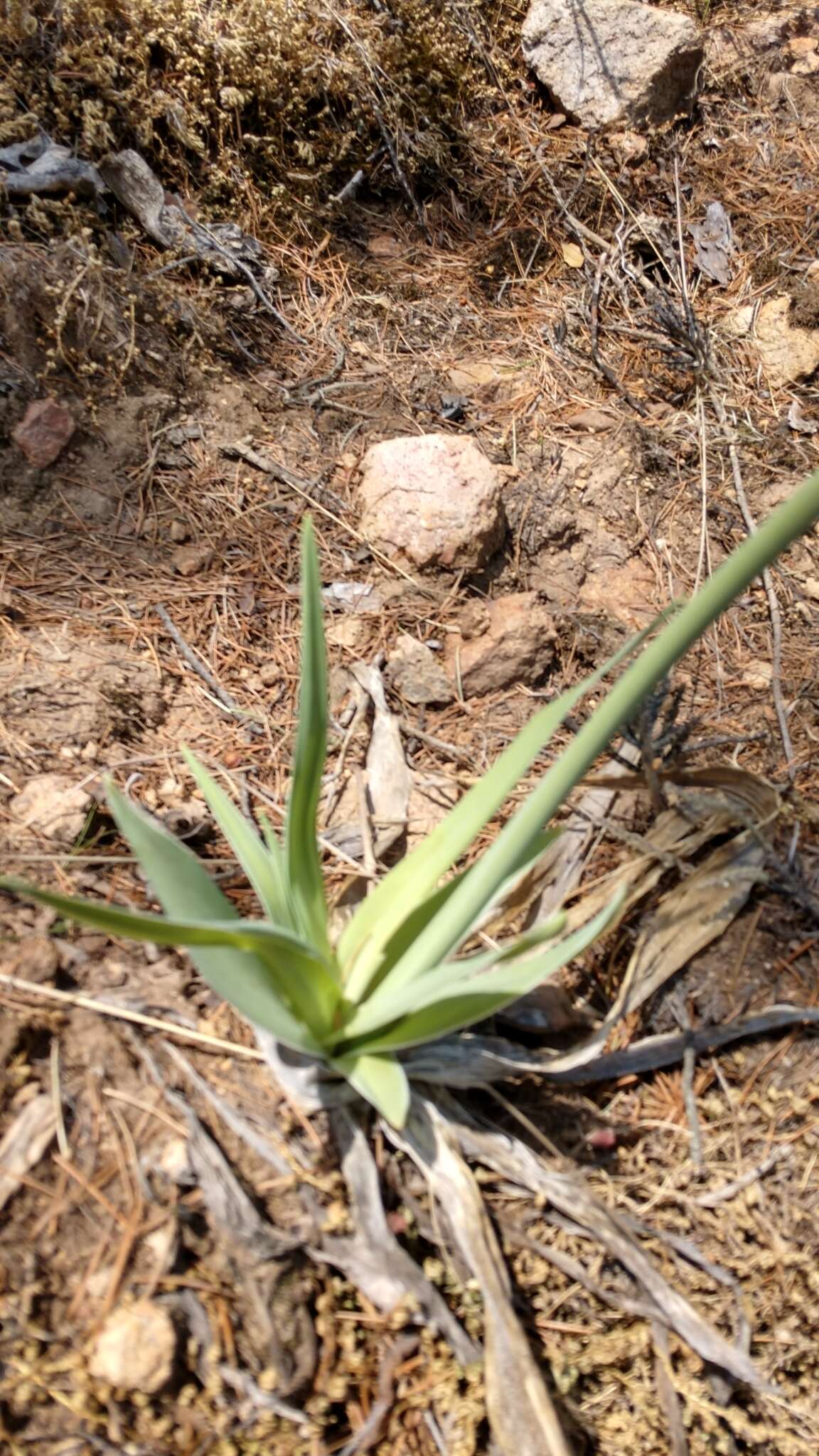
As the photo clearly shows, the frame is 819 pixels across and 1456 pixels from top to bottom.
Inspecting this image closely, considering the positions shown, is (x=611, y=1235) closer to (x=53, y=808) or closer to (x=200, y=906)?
(x=200, y=906)

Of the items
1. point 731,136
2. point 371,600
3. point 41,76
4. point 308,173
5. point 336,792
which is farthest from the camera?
point 731,136

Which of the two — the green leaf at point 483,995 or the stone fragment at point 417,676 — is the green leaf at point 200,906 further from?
the stone fragment at point 417,676

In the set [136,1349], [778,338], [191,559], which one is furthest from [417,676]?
[778,338]

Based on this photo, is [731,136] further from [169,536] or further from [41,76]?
[169,536]

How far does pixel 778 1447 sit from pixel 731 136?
3822 mm

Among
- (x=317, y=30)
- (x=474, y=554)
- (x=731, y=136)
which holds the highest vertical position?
(x=731, y=136)

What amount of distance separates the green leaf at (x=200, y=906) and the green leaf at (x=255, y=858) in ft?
0.21

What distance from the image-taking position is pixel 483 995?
1.20 m

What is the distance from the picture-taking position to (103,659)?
1974mm

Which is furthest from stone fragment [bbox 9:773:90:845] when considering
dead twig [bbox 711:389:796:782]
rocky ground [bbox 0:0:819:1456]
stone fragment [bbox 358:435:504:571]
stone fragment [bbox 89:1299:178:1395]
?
dead twig [bbox 711:389:796:782]

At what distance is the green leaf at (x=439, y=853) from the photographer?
1.34m

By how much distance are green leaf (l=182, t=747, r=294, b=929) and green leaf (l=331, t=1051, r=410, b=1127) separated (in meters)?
0.21

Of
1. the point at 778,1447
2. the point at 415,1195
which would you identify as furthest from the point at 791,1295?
the point at 415,1195

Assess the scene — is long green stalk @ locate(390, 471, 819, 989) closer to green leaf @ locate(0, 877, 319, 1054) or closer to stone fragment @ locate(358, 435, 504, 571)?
green leaf @ locate(0, 877, 319, 1054)
